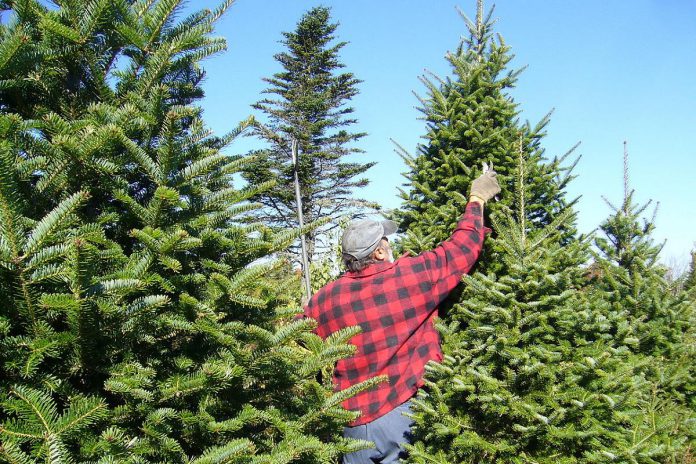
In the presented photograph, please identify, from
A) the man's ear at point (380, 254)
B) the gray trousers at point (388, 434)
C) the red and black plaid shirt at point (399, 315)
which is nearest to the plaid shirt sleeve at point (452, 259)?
the red and black plaid shirt at point (399, 315)

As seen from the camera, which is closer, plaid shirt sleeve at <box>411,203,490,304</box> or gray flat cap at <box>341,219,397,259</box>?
plaid shirt sleeve at <box>411,203,490,304</box>

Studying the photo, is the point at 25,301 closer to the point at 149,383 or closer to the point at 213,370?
the point at 149,383

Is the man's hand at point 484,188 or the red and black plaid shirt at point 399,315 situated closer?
the red and black plaid shirt at point 399,315

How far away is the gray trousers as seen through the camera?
9.18 ft

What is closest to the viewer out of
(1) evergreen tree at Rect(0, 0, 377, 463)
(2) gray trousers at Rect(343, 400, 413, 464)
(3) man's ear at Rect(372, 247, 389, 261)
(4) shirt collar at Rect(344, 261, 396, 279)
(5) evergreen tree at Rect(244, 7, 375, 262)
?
(1) evergreen tree at Rect(0, 0, 377, 463)

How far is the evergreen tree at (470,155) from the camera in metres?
3.32

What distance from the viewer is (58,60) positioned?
6.51 ft

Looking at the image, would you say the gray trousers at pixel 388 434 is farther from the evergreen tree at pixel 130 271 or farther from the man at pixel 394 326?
the evergreen tree at pixel 130 271

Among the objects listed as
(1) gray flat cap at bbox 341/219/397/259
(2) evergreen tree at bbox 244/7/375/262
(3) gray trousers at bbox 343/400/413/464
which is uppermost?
(2) evergreen tree at bbox 244/7/375/262

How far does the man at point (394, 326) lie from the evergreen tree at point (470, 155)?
374mm

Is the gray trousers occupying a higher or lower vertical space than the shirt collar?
lower

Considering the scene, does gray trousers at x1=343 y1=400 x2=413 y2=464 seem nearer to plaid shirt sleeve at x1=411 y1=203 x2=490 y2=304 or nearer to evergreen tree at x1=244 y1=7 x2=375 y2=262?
plaid shirt sleeve at x1=411 y1=203 x2=490 y2=304

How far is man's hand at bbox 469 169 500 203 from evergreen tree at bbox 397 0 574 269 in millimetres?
129

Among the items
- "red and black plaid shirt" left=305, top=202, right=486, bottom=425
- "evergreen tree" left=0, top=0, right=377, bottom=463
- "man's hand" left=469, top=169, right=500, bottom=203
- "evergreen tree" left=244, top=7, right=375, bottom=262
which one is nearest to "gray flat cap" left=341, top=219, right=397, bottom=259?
"red and black plaid shirt" left=305, top=202, right=486, bottom=425
